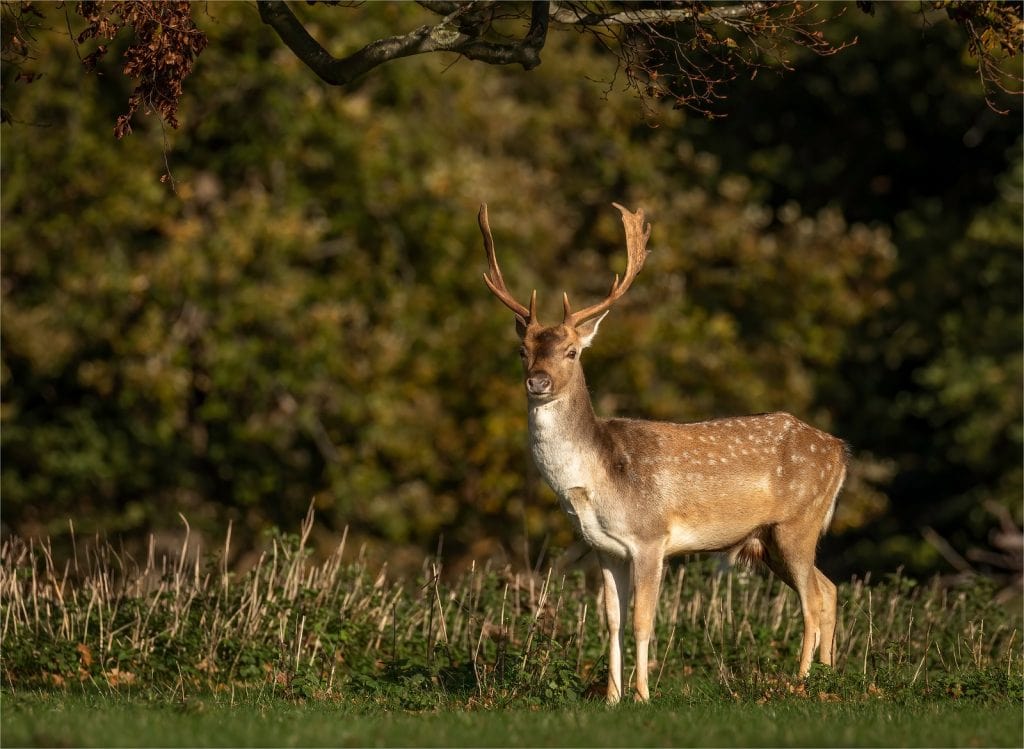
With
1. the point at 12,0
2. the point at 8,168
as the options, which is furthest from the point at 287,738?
the point at 8,168

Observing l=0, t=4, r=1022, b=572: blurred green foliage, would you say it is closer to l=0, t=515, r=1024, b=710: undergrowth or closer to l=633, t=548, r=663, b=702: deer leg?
l=0, t=515, r=1024, b=710: undergrowth

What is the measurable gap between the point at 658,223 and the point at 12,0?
10.6 meters

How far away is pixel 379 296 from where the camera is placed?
1797cm

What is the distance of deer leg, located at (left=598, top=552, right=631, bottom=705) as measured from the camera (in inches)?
358

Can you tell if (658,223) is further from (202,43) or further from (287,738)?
(287,738)

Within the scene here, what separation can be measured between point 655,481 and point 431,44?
2.78 m

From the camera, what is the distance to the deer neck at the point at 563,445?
29.9 ft

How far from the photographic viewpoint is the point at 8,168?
16.9 meters

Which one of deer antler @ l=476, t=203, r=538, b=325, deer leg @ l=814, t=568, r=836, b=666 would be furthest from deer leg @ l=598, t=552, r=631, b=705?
deer antler @ l=476, t=203, r=538, b=325

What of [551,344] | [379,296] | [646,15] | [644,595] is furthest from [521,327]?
[379,296]

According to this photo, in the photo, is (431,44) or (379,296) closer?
(431,44)

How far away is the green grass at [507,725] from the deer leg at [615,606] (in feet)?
1.74

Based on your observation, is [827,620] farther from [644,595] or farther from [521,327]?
[521,327]

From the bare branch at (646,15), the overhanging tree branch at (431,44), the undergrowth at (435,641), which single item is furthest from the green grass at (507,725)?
the bare branch at (646,15)
